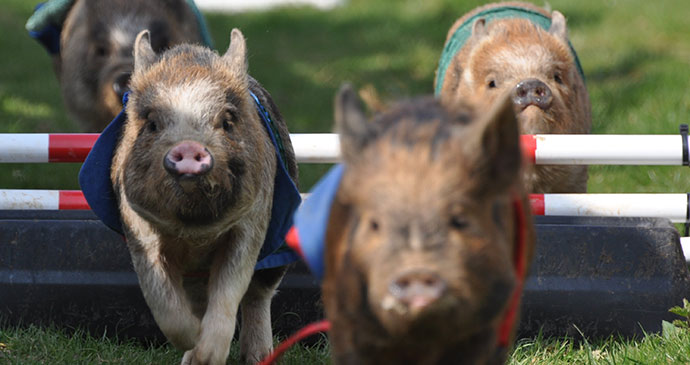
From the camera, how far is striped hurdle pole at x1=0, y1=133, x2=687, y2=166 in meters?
5.47

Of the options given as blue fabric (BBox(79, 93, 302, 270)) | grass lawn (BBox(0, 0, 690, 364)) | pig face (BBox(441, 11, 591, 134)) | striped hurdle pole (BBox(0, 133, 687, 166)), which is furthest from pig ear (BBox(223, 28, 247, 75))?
pig face (BBox(441, 11, 591, 134))

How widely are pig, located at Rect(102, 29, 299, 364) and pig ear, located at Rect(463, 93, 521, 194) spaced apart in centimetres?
147

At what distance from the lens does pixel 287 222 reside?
5051mm

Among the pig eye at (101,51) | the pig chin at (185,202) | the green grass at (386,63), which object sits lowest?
the green grass at (386,63)

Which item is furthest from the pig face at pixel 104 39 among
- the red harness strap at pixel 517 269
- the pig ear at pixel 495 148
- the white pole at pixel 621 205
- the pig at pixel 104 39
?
the pig ear at pixel 495 148

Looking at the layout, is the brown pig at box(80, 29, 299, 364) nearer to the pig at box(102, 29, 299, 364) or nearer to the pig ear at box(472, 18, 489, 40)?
the pig at box(102, 29, 299, 364)

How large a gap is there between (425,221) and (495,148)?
358 millimetres

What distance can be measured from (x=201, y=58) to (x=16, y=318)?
1.60m

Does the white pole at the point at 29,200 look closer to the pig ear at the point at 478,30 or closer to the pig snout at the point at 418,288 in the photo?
the pig ear at the point at 478,30

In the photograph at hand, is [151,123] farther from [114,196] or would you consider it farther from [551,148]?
[551,148]

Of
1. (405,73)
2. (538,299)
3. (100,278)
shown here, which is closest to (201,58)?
(100,278)

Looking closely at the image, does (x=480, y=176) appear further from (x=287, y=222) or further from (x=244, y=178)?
(x=287, y=222)

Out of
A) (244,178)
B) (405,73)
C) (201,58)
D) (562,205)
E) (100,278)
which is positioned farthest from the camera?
(405,73)

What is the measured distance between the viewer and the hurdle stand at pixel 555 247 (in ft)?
16.9
